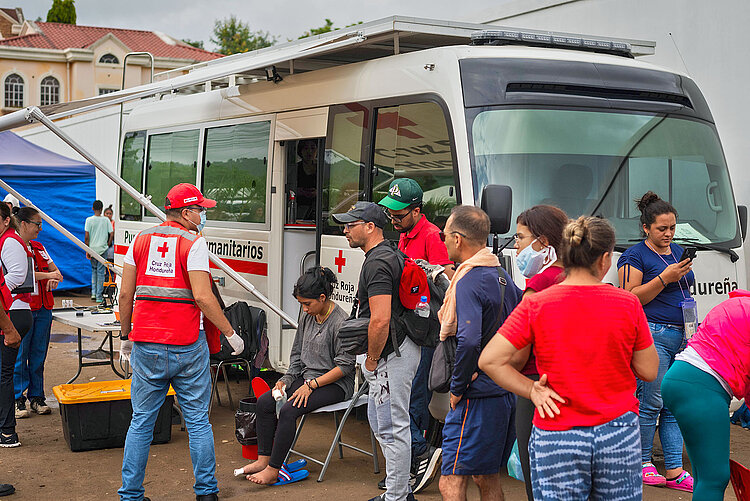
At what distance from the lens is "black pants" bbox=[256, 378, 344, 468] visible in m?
5.75

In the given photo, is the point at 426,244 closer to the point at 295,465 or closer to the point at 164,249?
the point at 164,249

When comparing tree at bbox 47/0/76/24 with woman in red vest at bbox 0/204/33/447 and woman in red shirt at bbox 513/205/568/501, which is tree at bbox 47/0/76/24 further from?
woman in red shirt at bbox 513/205/568/501

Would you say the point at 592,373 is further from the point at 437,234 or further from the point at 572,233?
the point at 437,234

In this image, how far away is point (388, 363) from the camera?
5008mm

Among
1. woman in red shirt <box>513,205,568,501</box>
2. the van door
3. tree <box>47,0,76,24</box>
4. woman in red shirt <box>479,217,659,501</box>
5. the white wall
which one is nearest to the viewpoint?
woman in red shirt <box>479,217,659,501</box>

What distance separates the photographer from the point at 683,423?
12.7 feet

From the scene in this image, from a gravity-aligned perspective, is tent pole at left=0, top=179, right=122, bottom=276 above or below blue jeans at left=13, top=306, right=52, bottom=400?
above

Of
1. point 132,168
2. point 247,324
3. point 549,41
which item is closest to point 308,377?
point 247,324

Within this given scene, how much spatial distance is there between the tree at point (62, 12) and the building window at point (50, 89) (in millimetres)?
19667

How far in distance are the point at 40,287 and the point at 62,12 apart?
6381 cm

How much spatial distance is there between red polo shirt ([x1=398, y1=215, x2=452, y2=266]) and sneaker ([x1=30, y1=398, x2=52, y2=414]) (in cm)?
398

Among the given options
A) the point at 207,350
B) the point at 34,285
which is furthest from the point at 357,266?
the point at 34,285

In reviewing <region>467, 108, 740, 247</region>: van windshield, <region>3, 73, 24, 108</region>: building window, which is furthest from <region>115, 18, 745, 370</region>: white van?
<region>3, 73, 24, 108</region>: building window

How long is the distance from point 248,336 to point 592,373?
16.3ft
